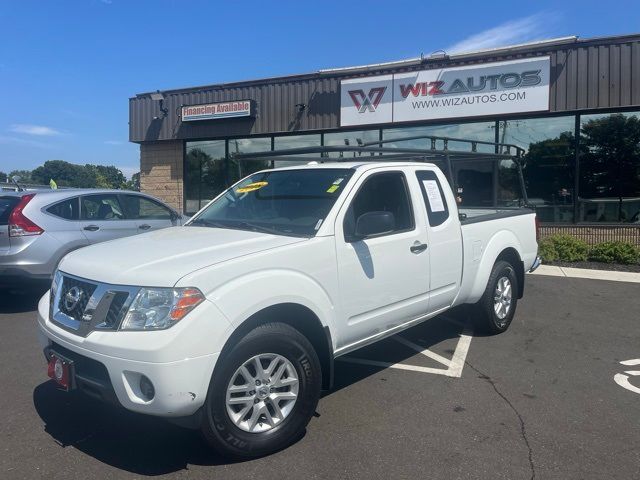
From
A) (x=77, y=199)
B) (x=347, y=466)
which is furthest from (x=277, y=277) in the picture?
(x=77, y=199)

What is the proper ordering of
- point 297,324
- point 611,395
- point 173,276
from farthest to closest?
point 611,395 → point 297,324 → point 173,276

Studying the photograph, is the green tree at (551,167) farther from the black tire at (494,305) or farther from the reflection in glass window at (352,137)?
the black tire at (494,305)

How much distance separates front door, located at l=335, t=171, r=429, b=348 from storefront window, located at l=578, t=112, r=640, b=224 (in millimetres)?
8686

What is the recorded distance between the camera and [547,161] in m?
11.9

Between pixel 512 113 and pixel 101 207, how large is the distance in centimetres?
876

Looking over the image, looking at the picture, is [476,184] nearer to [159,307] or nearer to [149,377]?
[159,307]

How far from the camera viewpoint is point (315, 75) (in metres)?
13.5

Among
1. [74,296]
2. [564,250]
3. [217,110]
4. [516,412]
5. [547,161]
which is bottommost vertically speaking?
[516,412]

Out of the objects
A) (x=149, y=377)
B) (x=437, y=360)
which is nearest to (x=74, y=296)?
(x=149, y=377)

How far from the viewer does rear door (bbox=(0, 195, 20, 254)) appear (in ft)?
21.5

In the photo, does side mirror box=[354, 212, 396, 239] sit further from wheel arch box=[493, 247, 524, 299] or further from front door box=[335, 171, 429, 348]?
wheel arch box=[493, 247, 524, 299]

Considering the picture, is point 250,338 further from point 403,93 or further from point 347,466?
point 403,93

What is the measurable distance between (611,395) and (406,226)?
2140 mm

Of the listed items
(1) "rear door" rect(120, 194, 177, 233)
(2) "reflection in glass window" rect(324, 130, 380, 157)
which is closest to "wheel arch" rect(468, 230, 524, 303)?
(1) "rear door" rect(120, 194, 177, 233)
